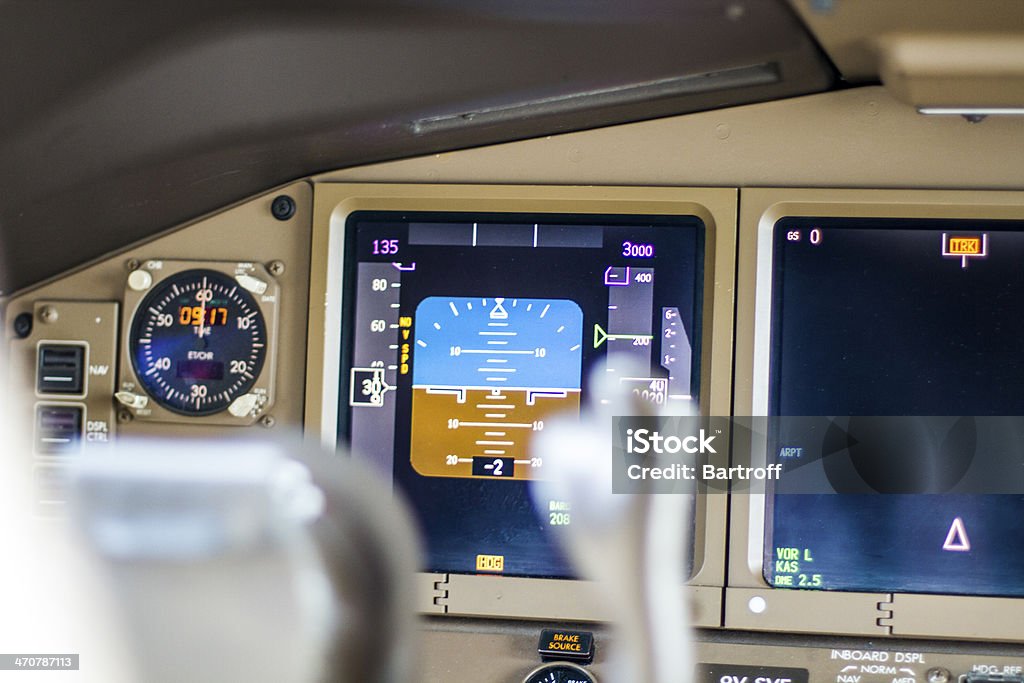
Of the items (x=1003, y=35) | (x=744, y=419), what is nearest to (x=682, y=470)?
(x=744, y=419)

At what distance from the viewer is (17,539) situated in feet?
4.01

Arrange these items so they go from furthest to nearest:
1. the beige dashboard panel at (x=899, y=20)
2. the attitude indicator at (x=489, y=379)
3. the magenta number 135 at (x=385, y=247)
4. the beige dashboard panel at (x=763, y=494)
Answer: the magenta number 135 at (x=385, y=247), the attitude indicator at (x=489, y=379), the beige dashboard panel at (x=763, y=494), the beige dashboard panel at (x=899, y=20)

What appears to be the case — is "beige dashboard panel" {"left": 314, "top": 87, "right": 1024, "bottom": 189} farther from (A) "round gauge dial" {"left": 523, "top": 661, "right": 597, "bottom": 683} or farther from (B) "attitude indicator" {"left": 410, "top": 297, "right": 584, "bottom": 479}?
(A) "round gauge dial" {"left": 523, "top": 661, "right": 597, "bottom": 683}

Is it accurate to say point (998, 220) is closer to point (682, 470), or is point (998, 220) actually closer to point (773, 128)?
point (773, 128)

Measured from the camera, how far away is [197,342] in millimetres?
2533

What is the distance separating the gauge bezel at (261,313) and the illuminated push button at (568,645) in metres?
0.75

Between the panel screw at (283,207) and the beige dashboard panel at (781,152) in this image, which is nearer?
the beige dashboard panel at (781,152)

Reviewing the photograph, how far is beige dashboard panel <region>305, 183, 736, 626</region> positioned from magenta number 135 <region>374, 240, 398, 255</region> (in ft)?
0.23

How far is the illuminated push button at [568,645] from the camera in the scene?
7.76ft

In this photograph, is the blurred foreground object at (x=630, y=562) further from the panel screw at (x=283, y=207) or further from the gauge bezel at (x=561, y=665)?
the panel screw at (x=283, y=207)

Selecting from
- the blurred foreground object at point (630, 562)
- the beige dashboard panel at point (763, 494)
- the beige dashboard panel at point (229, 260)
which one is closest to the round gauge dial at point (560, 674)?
the beige dashboard panel at point (763, 494)

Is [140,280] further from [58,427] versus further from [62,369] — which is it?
[58,427]

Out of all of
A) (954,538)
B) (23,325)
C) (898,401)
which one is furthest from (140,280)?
(954,538)

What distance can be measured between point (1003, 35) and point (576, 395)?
0.99 meters
